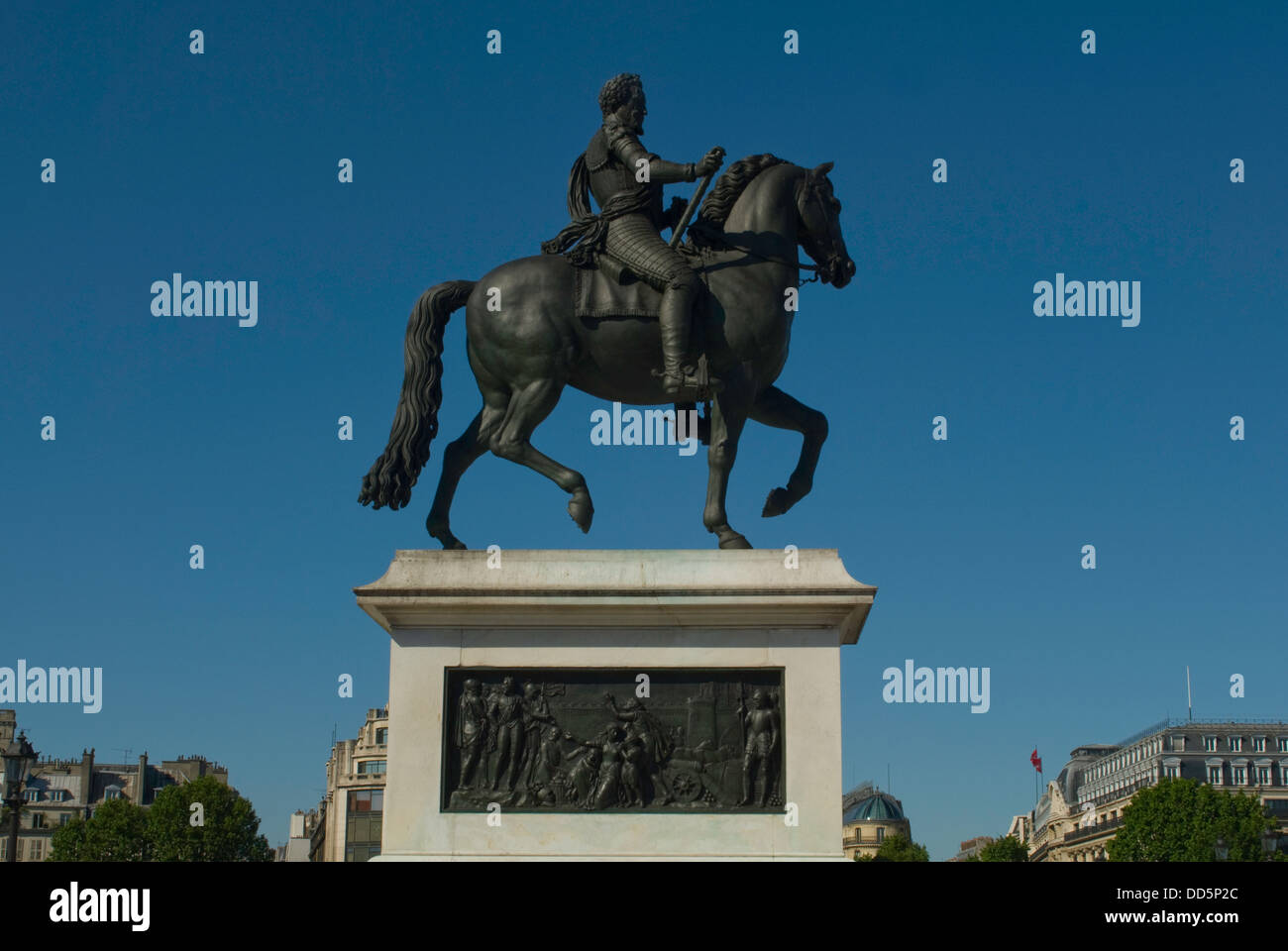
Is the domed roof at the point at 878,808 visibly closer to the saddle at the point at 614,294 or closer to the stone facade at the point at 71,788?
the stone facade at the point at 71,788

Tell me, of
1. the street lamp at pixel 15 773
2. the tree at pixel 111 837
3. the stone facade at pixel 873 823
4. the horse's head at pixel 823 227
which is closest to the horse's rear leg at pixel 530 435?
the horse's head at pixel 823 227

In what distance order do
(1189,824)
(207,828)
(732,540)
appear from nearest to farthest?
(732,540), (1189,824), (207,828)

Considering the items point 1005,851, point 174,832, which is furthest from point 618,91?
point 1005,851

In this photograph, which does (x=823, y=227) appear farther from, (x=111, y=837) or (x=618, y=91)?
(x=111, y=837)

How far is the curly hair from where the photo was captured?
1420 centimetres

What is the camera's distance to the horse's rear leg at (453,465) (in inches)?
547

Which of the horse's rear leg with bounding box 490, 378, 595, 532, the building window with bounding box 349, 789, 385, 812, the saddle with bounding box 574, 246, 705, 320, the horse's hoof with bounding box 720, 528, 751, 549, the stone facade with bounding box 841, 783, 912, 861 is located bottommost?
the stone facade with bounding box 841, 783, 912, 861

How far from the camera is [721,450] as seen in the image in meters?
13.5

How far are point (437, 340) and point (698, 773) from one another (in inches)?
185

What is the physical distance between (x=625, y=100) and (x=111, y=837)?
68796mm

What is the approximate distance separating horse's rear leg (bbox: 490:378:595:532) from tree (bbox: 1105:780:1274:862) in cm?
6128

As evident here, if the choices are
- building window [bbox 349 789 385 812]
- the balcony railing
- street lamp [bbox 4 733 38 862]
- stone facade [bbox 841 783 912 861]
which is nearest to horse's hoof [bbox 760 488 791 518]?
street lamp [bbox 4 733 38 862]

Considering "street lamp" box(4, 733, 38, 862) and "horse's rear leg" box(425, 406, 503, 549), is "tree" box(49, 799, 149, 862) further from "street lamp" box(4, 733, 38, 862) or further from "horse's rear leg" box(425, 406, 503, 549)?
"horse's rear leg" box(425, 406, 503, 549)

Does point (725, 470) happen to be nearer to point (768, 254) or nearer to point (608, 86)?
point (768, 254)
